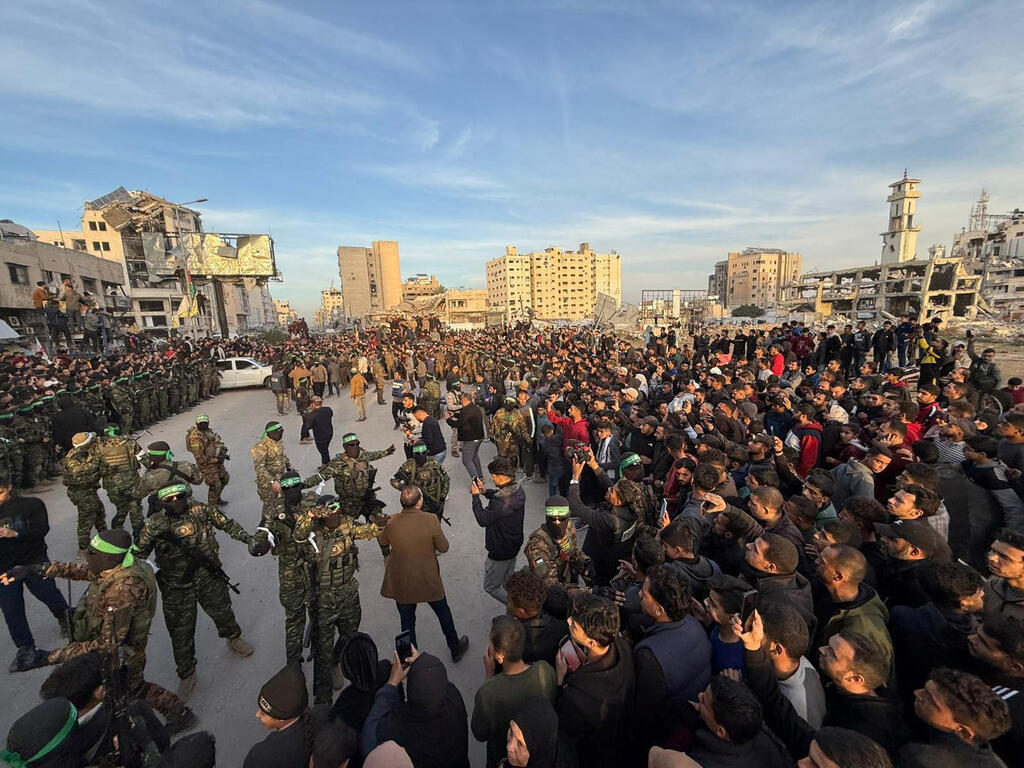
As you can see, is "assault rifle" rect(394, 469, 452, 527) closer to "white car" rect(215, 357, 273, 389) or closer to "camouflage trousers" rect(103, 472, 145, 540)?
"camouflage trousers" rect(103, 472, 145, 540)

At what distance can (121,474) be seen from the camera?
5.75 meters

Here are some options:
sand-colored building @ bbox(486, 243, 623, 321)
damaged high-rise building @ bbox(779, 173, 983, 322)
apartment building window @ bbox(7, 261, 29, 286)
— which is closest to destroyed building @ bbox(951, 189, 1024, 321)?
damaged high-rise building @ bbox(779, 173, 983, 322)

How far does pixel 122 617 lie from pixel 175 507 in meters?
0.94

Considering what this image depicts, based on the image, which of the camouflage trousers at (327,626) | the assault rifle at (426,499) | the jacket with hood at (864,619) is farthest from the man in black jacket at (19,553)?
the jacket with hood at (864,619)

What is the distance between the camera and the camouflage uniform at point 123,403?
1043 centimetres

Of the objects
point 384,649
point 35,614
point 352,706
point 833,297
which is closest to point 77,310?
point 35,614

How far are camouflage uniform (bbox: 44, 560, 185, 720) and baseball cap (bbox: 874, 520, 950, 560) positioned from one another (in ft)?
16.7

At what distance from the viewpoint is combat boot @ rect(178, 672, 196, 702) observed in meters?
3.76

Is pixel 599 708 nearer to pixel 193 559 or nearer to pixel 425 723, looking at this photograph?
pixel 425 723

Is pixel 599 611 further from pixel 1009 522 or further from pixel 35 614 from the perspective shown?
pixel 35 614

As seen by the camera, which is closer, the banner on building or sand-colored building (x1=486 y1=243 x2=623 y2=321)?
the banner on building

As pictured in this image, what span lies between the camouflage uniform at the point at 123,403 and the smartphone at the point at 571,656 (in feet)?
41.1

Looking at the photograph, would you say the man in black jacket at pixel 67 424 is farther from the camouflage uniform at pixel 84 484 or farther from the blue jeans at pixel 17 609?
the blue jeans at pixel 17 609

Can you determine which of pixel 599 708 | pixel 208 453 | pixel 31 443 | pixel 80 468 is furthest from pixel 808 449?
pixel 31 443
